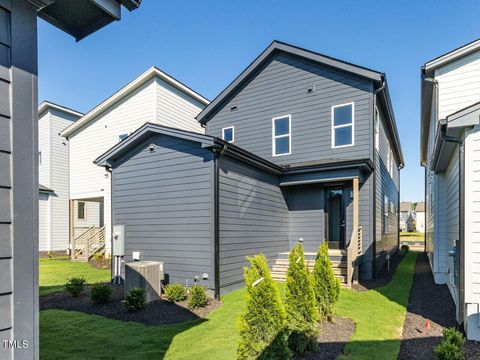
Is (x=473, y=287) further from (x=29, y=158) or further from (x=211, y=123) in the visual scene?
(x=211, y=123)

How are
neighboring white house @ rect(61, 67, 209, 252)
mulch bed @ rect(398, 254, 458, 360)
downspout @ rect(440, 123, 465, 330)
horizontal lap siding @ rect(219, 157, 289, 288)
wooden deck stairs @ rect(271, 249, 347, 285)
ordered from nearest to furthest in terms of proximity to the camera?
mulch bed @ rect(398, 254, 458, 360) < downspout @ rect(440, 123, 465, 330) < horizontal lap siding @ rect(219, 157, 289, 288) < wooden deck stairs @ rect(271, 249, 347, 285) < neighboring white house @ rect(61, 67, 209, 252)

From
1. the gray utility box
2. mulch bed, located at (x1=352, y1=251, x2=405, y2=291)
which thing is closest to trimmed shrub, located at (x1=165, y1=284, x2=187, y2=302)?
the gray utility box

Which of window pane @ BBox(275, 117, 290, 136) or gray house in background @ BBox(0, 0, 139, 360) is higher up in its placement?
Answer: window pane @ BBox(275, 117, 290, 136)

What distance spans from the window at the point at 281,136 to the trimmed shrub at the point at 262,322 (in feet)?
27.2

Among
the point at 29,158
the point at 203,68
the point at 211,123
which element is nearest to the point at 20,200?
the point at 29,158

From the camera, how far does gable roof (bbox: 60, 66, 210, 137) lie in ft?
49.9

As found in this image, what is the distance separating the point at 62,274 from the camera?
40.0 ft

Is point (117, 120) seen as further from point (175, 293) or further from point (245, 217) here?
point (175, 293)

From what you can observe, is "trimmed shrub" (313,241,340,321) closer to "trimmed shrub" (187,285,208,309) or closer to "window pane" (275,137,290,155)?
"trimmed shrub" (187,285,208,309)

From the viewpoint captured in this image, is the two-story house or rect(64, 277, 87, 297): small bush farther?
the two-story house

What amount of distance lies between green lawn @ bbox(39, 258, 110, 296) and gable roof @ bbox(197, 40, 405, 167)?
7.54 meters

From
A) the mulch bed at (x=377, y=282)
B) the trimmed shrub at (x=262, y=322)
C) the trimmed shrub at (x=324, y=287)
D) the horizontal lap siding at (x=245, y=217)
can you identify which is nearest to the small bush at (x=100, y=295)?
the horizontal lap siding at (x=245, y=217)

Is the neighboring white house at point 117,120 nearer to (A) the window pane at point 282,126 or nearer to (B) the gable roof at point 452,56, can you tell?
(A) the window pane at point 282,126

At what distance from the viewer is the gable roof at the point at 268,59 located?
34.1 feet
